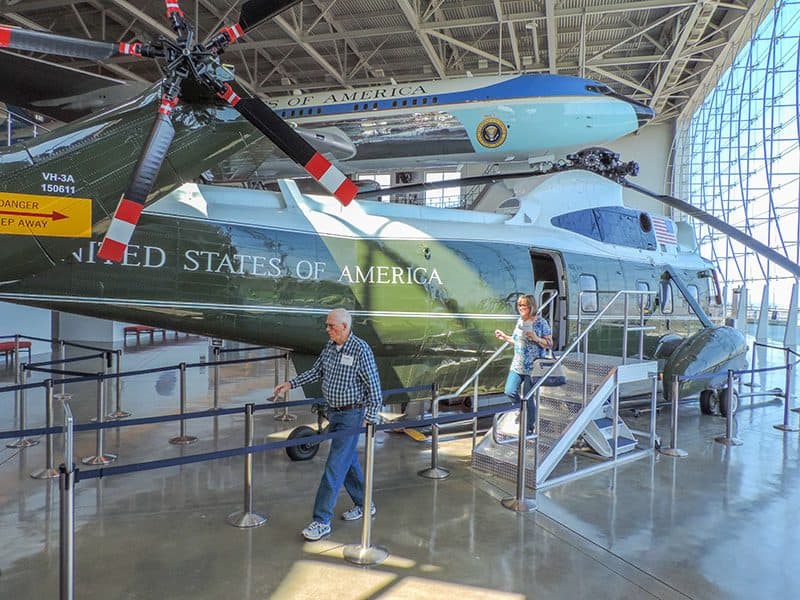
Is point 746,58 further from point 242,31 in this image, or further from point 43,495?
point 43,495

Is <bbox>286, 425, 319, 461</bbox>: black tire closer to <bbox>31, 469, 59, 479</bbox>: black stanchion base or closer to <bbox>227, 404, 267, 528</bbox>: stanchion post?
<bbox>227, 404, 267, 528</bbox>: stanchion post

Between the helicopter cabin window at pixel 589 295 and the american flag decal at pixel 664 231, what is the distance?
7.67ft

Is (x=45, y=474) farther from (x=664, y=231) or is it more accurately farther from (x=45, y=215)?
(x=664, y=231)

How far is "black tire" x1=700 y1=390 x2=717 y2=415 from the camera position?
9805mm

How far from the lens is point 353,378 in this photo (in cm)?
462

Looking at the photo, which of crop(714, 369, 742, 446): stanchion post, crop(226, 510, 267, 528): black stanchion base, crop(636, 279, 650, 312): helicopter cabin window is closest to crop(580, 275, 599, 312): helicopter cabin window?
crop(636, 279, 650, 312): helicopter cabin window

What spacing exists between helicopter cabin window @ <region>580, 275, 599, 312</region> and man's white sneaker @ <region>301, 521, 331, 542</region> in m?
5.64

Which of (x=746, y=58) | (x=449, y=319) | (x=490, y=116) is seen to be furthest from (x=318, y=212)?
(x=746, y=58)

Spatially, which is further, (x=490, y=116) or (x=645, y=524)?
(x=490, y=116)

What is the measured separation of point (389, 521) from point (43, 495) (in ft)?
11.4

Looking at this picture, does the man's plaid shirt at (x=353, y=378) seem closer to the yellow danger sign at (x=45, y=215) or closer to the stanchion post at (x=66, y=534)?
the stanchion post at (x=66, y=534)

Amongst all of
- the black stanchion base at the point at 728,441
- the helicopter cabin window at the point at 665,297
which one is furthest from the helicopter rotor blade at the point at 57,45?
the helicopter cabin window at the point at 665,297

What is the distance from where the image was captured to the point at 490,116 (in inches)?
454

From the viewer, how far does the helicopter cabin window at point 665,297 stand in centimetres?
1018
